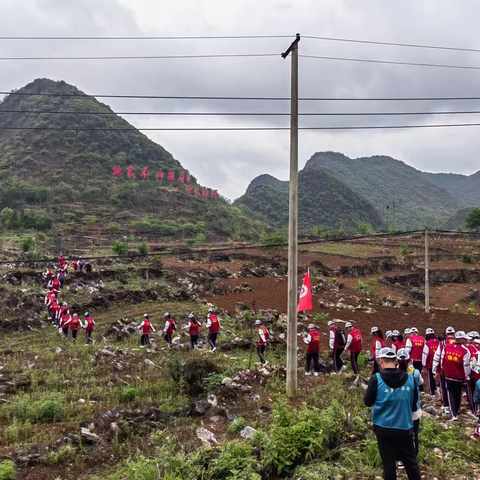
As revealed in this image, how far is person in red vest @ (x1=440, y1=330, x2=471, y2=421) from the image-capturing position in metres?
7.68

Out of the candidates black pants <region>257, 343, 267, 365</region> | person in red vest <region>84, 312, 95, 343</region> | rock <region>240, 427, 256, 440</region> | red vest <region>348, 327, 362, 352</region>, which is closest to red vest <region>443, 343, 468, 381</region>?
red vest <region>348, 327, 362, 352</region>

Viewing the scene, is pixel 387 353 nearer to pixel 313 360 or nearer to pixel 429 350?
pixel 429 350

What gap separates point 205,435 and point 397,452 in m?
4.31

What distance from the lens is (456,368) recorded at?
770cm

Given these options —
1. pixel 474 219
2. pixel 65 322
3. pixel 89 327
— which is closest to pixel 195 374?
pixel 89 327

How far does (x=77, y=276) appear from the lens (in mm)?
28406

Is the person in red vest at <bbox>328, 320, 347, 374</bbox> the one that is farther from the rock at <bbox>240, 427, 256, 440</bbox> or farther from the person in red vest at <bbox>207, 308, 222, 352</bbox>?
the rock at <bbox>240, 427, 256, 440</bbox>

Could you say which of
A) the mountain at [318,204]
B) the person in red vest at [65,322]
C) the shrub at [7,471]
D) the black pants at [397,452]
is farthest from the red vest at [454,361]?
the mountain at [318,204]

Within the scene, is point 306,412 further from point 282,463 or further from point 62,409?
point 62,409

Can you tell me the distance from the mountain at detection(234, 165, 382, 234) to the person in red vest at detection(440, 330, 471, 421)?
108 meters

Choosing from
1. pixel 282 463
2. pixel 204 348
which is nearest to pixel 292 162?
pixel 282 463

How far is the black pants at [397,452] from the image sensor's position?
4.43 metres

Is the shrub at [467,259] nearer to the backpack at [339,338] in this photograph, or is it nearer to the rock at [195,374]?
the backpack at [339,338]

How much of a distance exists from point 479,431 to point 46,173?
10525cm
